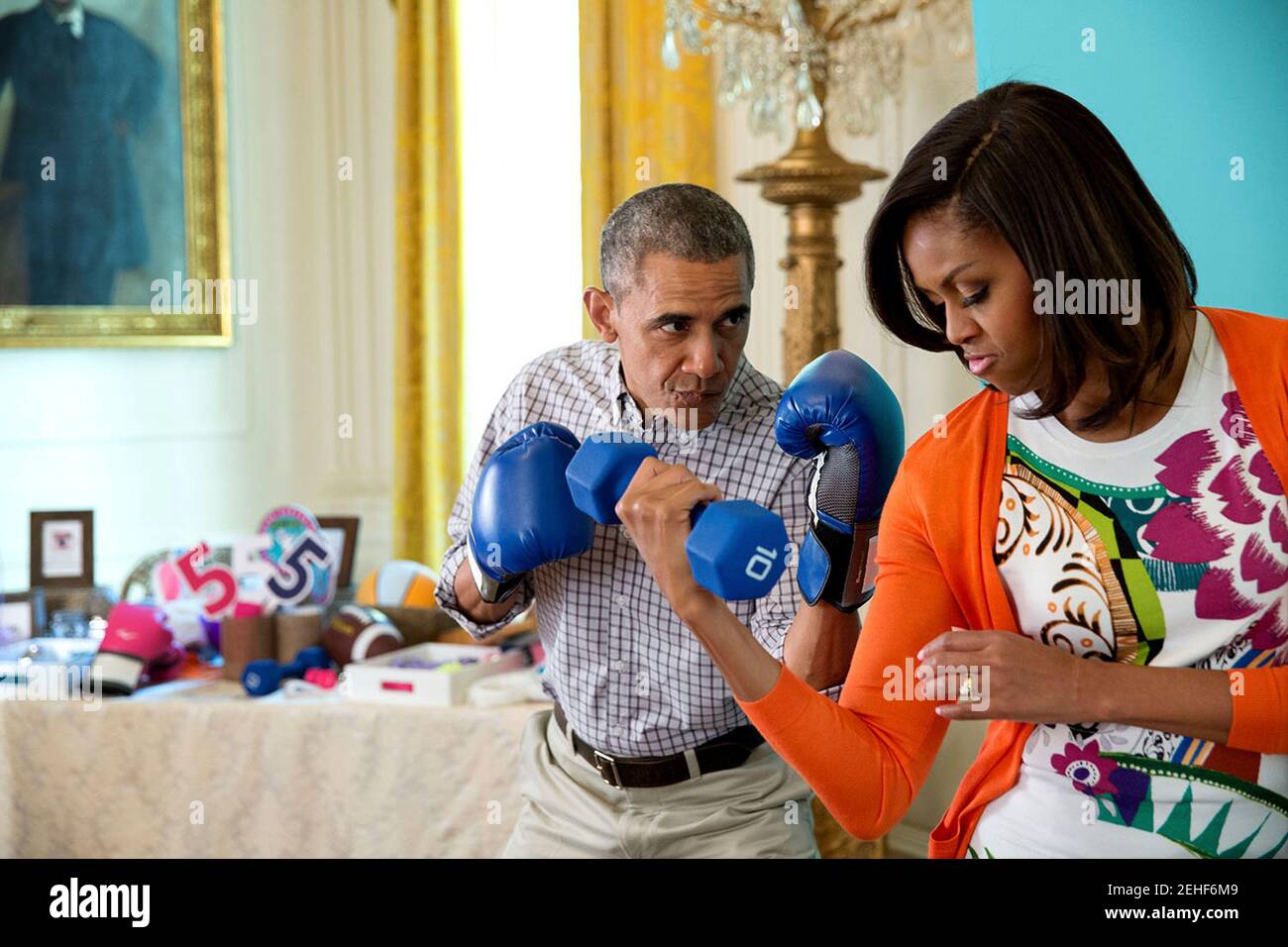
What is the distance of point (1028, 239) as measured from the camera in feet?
3.25

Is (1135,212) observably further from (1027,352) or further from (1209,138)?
(1209,138)

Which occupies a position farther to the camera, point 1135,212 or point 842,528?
point 842,528

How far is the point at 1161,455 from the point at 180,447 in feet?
10.5

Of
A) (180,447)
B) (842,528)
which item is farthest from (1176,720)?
(180,447)

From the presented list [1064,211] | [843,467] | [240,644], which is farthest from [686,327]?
[240,644]

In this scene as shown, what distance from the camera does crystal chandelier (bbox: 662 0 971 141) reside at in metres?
2.33

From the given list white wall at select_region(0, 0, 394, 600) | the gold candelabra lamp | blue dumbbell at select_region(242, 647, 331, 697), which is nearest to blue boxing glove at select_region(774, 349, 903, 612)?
the gold candelabra lamp

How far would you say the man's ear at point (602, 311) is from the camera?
4.80 feet

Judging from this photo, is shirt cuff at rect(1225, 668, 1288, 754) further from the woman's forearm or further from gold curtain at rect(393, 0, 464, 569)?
gold curtain at rect(393, 0, 464, 569)

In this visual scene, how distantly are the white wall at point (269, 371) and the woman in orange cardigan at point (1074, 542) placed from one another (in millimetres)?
2846

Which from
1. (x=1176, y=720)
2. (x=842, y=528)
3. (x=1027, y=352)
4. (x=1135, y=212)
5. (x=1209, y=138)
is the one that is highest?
(x=1209, y=138)

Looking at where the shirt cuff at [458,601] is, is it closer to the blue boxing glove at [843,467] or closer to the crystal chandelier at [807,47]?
the blue boxing glove at [843,467]
